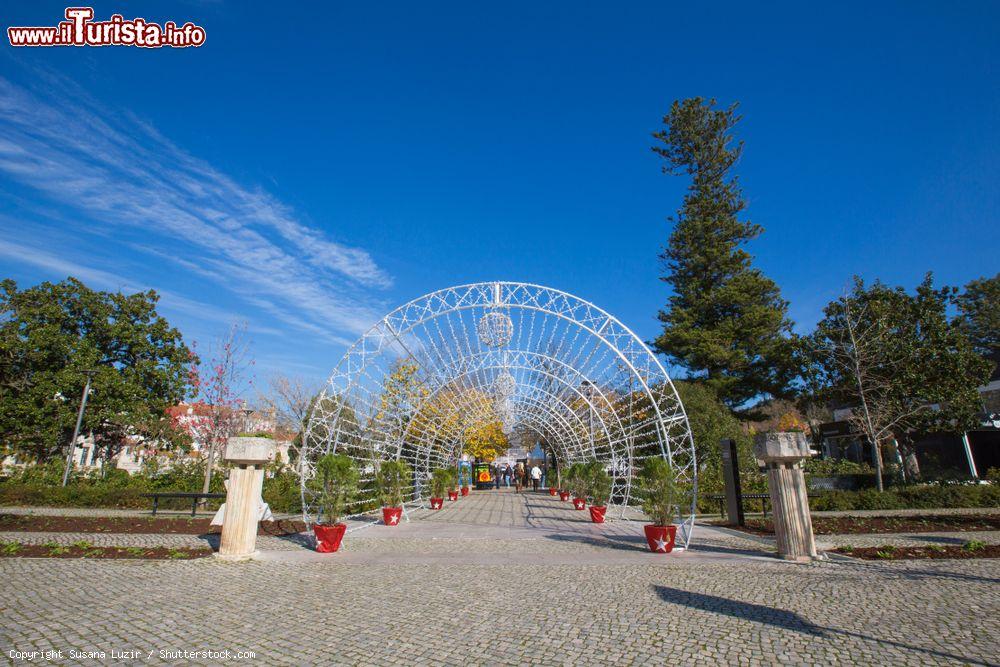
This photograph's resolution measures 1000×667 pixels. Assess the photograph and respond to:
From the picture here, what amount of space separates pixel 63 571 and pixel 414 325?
23.2ft

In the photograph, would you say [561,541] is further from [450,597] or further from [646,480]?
[450,597]

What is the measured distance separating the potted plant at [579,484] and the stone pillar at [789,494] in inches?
280

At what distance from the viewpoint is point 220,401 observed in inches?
846

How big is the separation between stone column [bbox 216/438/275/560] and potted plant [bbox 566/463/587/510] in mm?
9439

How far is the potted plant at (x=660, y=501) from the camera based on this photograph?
806cm

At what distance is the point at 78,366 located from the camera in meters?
20.6

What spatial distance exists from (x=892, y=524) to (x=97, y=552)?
15996 millimetres

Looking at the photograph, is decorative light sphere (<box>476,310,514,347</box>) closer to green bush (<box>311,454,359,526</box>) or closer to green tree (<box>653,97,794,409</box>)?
green bush (<box>311,454,359,526</box>)

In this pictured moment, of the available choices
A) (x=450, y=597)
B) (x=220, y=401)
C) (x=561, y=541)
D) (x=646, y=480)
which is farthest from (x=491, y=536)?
(x=220, y=401)

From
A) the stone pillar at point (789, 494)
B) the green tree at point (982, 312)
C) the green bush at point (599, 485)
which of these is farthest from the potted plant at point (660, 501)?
the green tree at point (982, 312)

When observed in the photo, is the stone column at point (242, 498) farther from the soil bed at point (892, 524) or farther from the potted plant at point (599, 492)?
the soil bed at point (892, 524)

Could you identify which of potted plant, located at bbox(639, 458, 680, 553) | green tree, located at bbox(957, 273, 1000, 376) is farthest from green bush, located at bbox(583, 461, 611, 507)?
green tree, located at bbox(957, 273, 1000, 376)
